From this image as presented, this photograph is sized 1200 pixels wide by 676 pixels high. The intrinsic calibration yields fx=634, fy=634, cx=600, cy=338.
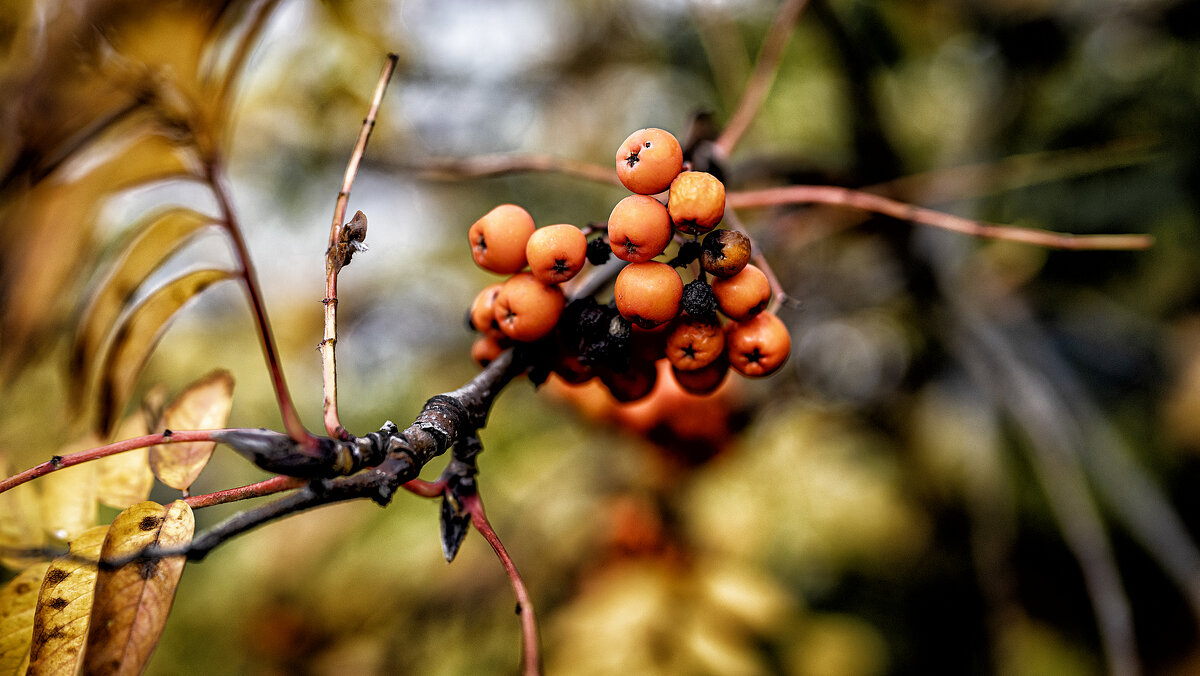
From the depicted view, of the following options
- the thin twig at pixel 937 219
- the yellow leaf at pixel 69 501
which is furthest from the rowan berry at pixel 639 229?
the yellow leaf at pixel 69 501

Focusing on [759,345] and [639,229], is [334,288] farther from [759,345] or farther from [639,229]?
[759,345]

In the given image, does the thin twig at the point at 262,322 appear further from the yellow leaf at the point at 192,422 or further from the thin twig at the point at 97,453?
the yellow leaf at the point at 192,422

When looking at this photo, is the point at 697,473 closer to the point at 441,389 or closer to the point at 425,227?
the point at 441,389

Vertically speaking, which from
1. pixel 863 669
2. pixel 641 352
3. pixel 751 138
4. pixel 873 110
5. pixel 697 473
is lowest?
pixel 863 669

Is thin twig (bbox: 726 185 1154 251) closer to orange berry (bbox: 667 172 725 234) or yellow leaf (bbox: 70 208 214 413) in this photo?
orange berry (bbox: 667 172 725 234)

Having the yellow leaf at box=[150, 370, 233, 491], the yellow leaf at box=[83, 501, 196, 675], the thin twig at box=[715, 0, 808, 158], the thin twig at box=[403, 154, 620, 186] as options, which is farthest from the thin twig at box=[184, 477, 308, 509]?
the thin twig at box=[715, 0, 808, 158]

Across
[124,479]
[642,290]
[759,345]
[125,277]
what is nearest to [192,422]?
[124,479]

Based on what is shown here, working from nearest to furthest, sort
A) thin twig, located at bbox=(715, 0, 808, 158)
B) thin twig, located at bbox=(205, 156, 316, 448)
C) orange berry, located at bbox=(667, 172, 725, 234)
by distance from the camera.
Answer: thin twig, located at bbox=(205, 156, 316, 448) → orange berry, located at bbox=(667, 172, 725, 234) → thin twig, located at bbox=(715, 0, 808, 158)

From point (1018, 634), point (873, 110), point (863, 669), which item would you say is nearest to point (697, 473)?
point (863, 669)
